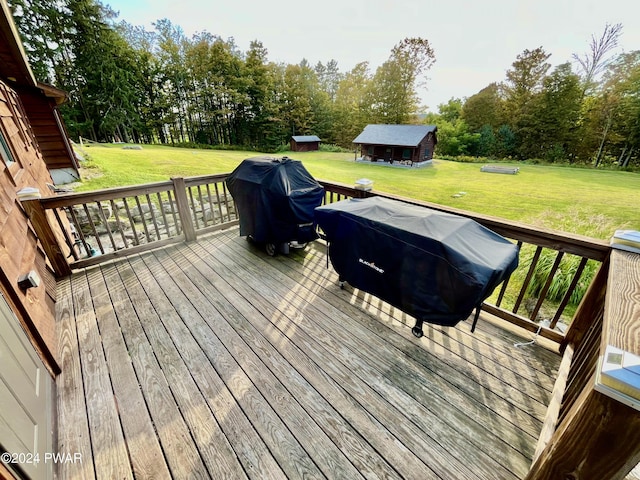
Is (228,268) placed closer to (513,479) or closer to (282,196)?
(282,196)

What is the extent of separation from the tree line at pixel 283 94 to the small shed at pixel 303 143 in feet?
10.1

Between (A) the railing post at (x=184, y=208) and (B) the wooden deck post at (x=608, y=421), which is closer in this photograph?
(B) the wooden deck post at (x=608, y=421)

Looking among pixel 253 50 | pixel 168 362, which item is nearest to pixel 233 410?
pixel 168 362

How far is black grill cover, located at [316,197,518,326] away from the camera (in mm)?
1715

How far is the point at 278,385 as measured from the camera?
1.87m

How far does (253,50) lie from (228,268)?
107 ft

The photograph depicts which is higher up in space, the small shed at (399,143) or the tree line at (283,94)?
the tree line at (283,94)

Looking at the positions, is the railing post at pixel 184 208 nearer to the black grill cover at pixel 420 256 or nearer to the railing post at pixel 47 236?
the railing post at pixel 47 236

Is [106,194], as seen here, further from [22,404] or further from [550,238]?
[550,238]

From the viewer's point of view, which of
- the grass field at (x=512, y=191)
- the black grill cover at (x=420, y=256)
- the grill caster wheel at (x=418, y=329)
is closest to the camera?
the black grill cover at (x=420, y=256)

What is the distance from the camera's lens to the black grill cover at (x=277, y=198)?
312cm

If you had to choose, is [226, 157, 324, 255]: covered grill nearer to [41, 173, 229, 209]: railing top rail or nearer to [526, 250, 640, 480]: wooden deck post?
[41, 173, 229, 209]: railing top rail

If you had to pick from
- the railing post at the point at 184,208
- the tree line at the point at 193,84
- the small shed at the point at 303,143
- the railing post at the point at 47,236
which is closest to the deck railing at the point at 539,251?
the railing post at the point at 184,208

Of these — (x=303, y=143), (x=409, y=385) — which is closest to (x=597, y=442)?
(x=409, y=385)
